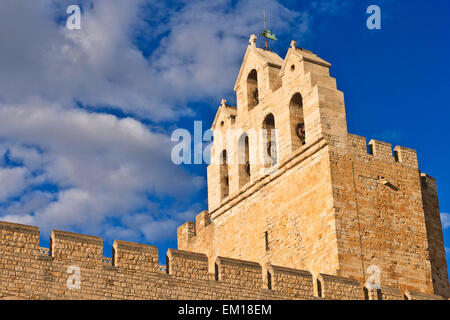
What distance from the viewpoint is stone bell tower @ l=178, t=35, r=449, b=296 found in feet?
76.2

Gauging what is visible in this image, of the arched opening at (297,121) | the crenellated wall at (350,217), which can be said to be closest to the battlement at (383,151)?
the crenellated wall at (350,217)

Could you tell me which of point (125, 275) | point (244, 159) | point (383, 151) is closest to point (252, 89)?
point (244, 159)

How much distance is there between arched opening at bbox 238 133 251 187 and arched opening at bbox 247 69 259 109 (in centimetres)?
119

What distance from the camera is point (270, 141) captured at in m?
27.5

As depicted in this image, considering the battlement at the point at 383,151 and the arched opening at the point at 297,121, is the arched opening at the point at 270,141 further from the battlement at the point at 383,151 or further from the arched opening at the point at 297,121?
the battlement at the point at 383,151

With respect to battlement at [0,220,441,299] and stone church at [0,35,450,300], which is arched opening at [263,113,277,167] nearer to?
stone church at [0,35,450,300]

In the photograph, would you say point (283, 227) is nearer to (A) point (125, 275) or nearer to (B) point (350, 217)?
(B) point (350, 217)

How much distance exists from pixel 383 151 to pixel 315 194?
113 inches

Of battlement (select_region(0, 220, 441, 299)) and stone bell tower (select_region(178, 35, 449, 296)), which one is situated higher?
stone bell tower (select_region(178, 35, 449, 296))

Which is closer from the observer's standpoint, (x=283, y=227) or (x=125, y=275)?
(x=125, y=275)

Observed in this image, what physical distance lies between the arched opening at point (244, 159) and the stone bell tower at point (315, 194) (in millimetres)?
34

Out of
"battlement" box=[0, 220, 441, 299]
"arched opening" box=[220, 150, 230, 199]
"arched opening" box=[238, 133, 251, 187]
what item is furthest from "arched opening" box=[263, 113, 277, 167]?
"battlement" box=[0, 220, 441, 299]

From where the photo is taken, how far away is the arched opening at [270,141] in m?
27.0
